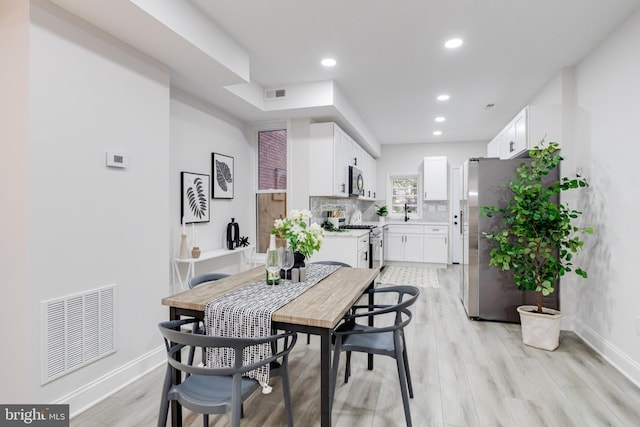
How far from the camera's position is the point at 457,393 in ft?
7.45

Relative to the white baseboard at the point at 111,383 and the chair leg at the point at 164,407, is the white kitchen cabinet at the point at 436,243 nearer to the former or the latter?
the white baseboard at the point at 111,383

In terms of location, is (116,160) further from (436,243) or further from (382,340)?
(436,243)

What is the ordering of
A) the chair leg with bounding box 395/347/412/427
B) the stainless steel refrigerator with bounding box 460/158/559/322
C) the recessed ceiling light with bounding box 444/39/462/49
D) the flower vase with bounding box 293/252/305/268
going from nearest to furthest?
1. the chair leg with bounding box 395/347/412/427
2. the flower vase with bounding box 293/252/305/268
3. the recessed ceiling light with bounding box 444/39/462/49
4. the stainless steel refrigerator with bounding box 460/158/559/322

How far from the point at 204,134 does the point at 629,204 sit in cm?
400

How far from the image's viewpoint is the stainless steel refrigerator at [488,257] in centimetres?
361

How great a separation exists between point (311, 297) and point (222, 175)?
9.26ft

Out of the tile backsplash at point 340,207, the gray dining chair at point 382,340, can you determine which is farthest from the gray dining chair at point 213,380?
the tile backsplash at point 340,207

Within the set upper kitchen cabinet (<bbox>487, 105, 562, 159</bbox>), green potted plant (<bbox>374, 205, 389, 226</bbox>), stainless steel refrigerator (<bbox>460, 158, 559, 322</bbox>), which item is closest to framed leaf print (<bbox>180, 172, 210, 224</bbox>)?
stainless steel refrigerator (<bbox>460, 158, 559, 322</bbox>)

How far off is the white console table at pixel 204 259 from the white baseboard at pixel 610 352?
3531 mm

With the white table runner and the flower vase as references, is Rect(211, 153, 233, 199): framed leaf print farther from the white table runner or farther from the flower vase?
the white table runner

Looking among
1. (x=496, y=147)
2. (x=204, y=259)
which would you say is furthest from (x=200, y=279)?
(x=496, y=147)

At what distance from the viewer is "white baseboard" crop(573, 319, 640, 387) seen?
242 centimetres

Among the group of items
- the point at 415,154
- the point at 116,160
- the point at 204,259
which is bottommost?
the point at 204,259

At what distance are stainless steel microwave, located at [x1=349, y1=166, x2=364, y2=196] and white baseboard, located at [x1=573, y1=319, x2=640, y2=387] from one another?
314 centimetres
